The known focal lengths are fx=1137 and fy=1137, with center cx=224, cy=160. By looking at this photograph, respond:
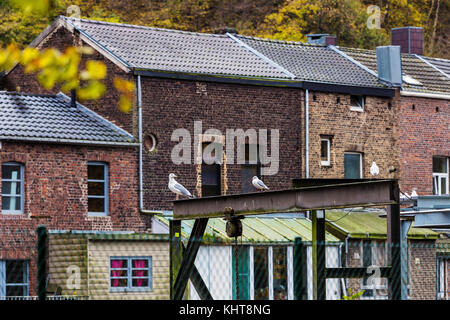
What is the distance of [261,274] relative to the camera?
1359 inches

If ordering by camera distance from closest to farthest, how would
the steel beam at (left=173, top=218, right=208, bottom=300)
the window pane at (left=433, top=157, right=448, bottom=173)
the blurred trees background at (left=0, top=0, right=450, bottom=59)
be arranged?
the steel beam at (left=173, top=218, right=208, bottom=300) < the window pane at (left=433, top=157, right=448, bottom=173) < the blurred trees background at (left=0, top=0, right=450, bottom=59)

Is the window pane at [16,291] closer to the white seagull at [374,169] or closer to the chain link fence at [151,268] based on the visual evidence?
the chain link fence at [151,268]

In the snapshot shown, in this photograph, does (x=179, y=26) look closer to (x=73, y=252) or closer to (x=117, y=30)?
(x=117, y=30)

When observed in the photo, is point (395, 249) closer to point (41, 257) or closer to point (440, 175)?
point (41, 257)

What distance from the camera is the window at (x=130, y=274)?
3111cm

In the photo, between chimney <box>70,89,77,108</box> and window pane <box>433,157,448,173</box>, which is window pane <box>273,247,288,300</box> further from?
window pane <box>433,157,448,173</box>

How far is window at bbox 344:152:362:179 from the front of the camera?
127ft

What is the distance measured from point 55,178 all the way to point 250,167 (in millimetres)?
7090

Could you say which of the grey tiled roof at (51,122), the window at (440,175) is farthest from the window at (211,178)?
the window at (440,175)

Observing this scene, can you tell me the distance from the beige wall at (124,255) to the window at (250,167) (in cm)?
465

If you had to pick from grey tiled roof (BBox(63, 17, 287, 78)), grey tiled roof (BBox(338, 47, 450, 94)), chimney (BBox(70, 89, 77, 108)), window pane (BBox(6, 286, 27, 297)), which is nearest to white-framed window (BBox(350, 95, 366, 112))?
grey tiled roof (BBox(338, 47, 450, 94))

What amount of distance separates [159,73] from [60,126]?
11.6ft

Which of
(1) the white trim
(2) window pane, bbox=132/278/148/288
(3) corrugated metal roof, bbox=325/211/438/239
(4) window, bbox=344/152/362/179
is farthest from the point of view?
(1) the white trim

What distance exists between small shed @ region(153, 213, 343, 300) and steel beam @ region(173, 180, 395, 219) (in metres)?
15.9
